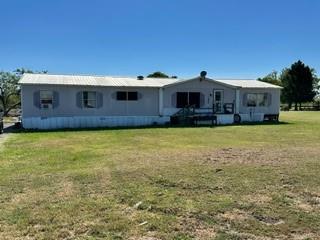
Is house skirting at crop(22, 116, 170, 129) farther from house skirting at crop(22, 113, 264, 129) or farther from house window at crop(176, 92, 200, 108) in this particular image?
house window at crop(176, 92, 200, 108)

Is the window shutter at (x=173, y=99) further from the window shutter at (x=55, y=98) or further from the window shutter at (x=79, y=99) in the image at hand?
the window shutter at (x=55, y=98)

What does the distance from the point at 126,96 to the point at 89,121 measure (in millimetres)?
2795

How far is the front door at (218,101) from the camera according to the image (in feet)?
78.9

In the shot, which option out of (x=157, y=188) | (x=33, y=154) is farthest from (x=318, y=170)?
(x=33, y=154)

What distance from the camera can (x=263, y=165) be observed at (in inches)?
321

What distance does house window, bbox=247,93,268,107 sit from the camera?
83.6 ft

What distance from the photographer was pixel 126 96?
2217cm

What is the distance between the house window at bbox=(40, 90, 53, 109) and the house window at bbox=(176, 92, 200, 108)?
26.2 ft

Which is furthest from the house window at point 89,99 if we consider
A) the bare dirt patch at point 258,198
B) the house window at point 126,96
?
the bare dirt patch at point 258,198

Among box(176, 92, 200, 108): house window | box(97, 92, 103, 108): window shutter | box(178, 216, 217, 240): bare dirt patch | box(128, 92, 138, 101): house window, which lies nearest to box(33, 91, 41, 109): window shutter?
box(97, 92, 103, 108): window shutter

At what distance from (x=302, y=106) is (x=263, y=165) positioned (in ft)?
177

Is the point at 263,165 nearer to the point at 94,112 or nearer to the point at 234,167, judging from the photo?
the point at 234,167

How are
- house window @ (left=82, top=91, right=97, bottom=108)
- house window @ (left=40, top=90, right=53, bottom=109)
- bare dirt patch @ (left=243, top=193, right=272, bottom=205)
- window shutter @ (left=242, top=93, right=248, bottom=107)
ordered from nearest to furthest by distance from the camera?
bare dirt patch @ (left=243, top=193, right=272, bottom=205) → house window @ (left=40, top=90, right=53, bottom=109) → house window @ (left=82, top=91, right=97, bottom=108) → window shutter @ (left=242, top=93, right=248, bottom=107)

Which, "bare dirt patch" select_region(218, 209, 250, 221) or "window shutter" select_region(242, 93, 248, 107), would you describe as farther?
"window shutter" select_region(242, 93, 248, 107)
